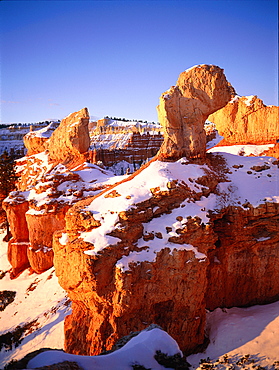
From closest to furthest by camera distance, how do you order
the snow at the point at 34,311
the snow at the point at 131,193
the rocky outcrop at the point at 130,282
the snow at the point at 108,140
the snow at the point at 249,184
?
the rocky outcrop at the point at 130,282
the snow at the point at 131,193
the snow at the point at 249,184
the snow at the point at 34,311
the snow at the point at 108,140

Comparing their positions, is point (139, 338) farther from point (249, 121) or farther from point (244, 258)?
point (249, 121)

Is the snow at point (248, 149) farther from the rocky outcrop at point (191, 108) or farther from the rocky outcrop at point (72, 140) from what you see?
the rocky outcrop at point (72, 140)

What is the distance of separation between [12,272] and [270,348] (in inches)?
622

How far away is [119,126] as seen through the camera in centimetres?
10600

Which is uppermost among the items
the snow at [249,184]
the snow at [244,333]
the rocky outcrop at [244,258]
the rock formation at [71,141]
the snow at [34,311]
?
the rock formation at [71,141]

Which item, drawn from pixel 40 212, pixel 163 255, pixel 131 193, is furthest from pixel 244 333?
pixel 40 212

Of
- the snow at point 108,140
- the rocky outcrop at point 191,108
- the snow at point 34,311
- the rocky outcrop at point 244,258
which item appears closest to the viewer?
the rocky outcrop at point 244,258

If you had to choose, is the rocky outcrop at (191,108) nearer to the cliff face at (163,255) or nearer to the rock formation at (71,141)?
the cliff face at (163,255)

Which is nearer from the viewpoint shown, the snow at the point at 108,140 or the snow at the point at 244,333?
the snow at the point at 244,333

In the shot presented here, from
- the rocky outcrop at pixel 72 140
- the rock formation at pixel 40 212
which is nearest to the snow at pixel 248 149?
the rock formation at pixel 40 212

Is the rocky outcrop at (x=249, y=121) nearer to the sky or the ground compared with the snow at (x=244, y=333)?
nearer to the sky

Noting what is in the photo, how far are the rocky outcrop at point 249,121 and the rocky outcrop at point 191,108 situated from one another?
14.1 meters

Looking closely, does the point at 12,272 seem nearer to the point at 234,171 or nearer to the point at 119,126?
the point at 234,171

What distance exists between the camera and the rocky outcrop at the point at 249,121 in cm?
2478
